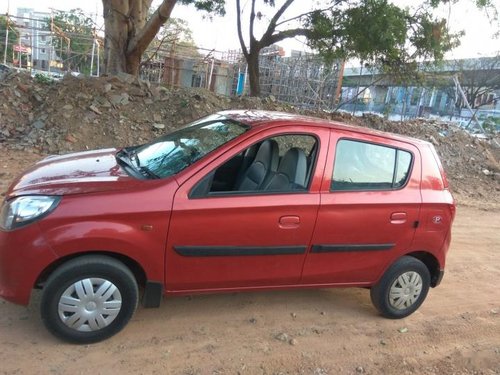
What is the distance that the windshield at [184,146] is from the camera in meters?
→ 3.68

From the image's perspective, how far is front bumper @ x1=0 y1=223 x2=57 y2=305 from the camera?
10.2 ft

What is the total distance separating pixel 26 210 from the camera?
3166 millimetres

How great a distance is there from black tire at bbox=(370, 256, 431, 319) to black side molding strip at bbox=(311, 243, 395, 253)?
0.87 feet

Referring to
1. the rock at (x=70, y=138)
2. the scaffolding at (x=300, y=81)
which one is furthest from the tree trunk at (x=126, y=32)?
the scaffolding at (x=300, y=81)

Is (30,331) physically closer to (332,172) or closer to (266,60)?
(332,172)

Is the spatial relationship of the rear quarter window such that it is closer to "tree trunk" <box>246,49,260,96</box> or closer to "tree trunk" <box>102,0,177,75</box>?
"tree trunk" <box>102,0,177,75</box>

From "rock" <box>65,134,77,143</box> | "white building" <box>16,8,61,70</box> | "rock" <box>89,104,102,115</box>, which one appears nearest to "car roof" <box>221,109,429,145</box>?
"rock" <box>65,134,77,143</box>

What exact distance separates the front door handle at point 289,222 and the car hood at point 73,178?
110 centimetres

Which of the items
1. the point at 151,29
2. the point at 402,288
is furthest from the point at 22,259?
the point at 151,29

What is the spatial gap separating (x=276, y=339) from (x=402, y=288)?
131 centimetres

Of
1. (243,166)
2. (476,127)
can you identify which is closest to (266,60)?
(476,127)

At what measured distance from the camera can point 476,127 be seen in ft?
62.2

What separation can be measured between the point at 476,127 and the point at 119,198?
18.6m

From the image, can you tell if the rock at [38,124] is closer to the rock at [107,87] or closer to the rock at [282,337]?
the rock at [107,87]
